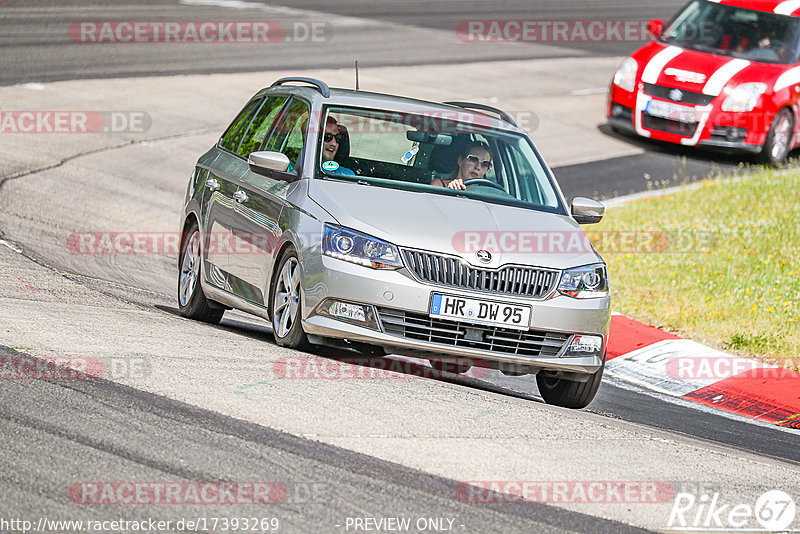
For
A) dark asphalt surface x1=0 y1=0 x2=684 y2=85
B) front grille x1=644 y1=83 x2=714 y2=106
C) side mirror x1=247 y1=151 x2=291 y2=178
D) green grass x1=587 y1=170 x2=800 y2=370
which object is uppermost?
side mirror x1=247 y1=151 x2=291 y2=178

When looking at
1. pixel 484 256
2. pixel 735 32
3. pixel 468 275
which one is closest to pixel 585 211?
pixel 484 256

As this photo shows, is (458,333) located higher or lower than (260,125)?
lower

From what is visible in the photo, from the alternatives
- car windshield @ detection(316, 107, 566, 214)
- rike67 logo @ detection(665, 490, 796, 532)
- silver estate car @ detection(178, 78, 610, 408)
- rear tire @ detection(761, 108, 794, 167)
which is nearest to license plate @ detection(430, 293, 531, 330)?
silver estate car @ detection(178, 78, 610, 408)

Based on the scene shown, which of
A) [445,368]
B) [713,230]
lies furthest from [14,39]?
[445,368]

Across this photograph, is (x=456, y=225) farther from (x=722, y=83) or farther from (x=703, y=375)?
(x=722, y=83)

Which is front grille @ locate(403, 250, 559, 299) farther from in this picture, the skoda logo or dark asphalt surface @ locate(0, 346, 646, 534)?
dark asphalt surface @ locate(0, 346, 646, 534)

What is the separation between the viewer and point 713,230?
14.1m

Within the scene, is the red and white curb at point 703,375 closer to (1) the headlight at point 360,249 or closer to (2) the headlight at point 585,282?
(2) the headlight at point 585,282

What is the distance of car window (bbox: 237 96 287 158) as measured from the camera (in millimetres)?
9062

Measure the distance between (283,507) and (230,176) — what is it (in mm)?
4418

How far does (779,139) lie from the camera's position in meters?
19.0

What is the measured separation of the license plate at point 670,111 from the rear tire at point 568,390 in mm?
11310

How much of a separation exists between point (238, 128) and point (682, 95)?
1078cm

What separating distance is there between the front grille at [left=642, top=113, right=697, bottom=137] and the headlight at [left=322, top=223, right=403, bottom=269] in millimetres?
→ 12503
